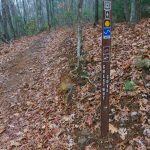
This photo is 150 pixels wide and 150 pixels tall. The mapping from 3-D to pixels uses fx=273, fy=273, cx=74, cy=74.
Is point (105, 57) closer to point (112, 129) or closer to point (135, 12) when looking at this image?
point (112, 129)

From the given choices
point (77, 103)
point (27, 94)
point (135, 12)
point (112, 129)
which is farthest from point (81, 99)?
point (135, 12)

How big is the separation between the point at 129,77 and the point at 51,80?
3266mm

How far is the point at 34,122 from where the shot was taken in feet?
23.3

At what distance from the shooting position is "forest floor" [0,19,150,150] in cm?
579

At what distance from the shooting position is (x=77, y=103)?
7.10 metres

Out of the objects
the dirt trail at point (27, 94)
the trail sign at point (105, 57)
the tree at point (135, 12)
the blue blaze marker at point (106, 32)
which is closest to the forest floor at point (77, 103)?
the dirt trail at point (27, 94)

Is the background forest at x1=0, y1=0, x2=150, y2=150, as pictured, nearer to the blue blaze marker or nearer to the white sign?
the blue blaze marker

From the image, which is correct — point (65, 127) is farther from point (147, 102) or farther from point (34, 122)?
point (147, 102)

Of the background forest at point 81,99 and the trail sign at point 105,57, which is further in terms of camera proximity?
the background forest at point 81,99

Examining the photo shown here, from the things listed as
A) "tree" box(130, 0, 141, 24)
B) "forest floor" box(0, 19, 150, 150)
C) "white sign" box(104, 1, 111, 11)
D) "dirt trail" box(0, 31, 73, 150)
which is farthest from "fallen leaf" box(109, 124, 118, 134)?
"tree" box(130, 0, 141, 24)

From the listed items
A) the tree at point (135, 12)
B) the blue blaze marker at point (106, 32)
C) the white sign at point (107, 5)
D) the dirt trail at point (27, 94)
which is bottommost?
the dirt trail at point (27, 94)

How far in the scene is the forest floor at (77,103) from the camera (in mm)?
5785

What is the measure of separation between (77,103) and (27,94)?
2.53 meters

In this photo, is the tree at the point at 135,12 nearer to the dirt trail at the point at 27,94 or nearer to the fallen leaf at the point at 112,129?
the dirt trail at the point at 27,94
